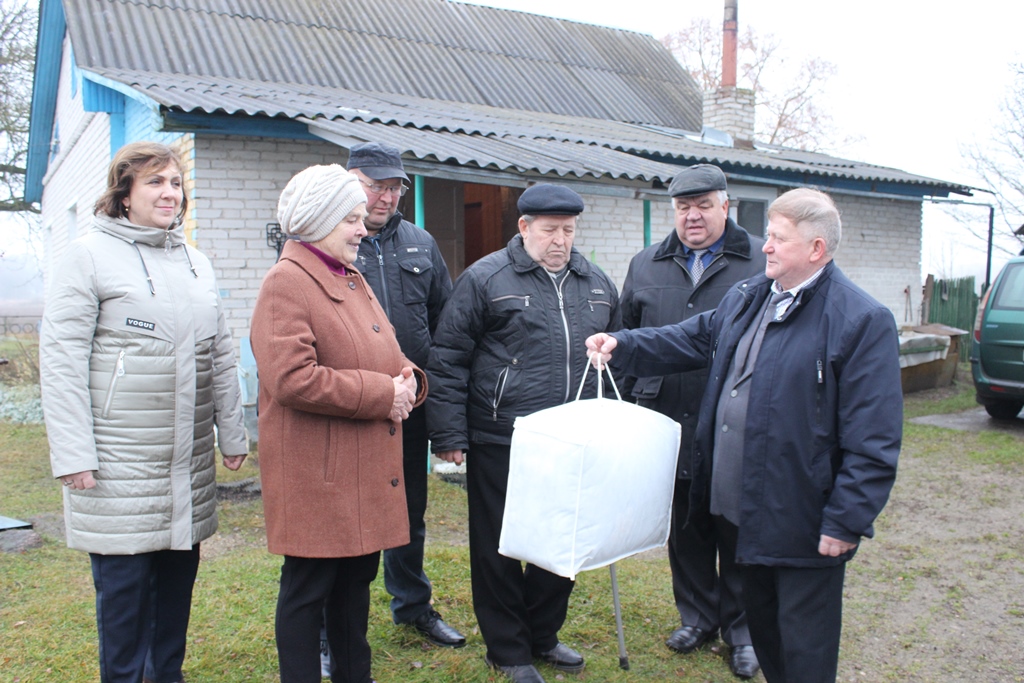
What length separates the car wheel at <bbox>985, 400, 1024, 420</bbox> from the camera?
8.65 metres

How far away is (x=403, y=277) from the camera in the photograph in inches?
126

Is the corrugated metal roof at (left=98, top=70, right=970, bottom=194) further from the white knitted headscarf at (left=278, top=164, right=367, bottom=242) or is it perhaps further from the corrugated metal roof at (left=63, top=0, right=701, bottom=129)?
the white knitted headscarf at (left=278, top=164, right=367, bottom=242)

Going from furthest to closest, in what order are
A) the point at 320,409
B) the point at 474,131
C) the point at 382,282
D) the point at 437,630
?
the point at 474,131
the point at 437,630
the point at 382,282
the point at 320,409

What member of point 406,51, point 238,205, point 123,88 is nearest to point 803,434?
point 238,205

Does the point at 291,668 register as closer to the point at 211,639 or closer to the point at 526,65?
the point at 211,639

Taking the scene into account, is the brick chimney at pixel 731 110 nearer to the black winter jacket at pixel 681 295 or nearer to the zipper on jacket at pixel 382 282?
the black winter jacket at pixel 681 295

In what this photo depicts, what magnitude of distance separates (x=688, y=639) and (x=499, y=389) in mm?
1297

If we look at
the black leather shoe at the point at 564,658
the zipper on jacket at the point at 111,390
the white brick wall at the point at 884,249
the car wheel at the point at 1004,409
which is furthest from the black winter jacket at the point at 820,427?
the white brick wall at the point at 884,249

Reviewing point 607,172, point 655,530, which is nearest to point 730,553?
point 655,530

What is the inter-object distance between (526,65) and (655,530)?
11159 mm

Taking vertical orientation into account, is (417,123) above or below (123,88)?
below

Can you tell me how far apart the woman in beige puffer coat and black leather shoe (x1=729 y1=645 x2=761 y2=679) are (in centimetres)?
196

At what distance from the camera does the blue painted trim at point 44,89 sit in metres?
11.6

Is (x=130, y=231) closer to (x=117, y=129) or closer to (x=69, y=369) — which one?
(x=69, y=369)
